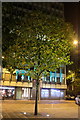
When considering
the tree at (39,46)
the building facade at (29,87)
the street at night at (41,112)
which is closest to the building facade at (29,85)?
the building facade at (29,87)

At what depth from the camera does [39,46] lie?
13.0m

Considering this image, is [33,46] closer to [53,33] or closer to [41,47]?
[41,47]

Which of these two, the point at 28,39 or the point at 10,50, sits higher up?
the point at 28,39

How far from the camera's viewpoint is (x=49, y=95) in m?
42.0

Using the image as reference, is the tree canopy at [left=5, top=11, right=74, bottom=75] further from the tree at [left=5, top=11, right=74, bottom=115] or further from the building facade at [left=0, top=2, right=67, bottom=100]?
the building facade at [left=0, top=2, right=67, bottom=100]

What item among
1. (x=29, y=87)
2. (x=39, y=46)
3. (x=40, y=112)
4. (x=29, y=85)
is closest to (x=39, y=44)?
(x=39, y=46)

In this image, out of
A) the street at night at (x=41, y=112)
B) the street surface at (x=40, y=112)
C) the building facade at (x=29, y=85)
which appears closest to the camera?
the street surface at (x=40, y=112)

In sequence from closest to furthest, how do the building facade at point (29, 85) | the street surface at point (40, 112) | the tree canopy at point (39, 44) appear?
1. the street surface at point (40, 112)
2. the tree canopy at point (39, 44)
3. the building facade at point (29, 85)

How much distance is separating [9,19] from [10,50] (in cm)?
274

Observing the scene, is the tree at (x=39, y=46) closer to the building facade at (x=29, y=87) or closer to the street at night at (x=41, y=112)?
the street at night at (x=41, y=112)

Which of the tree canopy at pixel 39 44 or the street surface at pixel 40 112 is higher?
the tree canopy at pixel 39 44

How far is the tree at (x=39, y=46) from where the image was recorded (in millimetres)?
12922

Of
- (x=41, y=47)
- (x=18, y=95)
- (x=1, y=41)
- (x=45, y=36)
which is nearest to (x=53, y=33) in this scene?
(x=45, y=36)

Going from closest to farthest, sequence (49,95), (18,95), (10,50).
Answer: (10,50) < (18,95) < (49,95)
